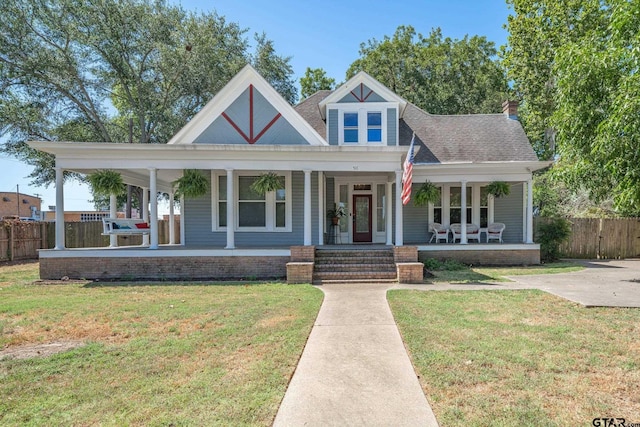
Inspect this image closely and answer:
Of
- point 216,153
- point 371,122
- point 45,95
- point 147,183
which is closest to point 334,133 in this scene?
point 371,122

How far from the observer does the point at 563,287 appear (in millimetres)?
8586

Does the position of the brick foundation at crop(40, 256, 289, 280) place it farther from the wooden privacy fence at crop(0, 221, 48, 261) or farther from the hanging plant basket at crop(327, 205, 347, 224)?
the wooden privacy fence at crop(0, 221, 48, 261)

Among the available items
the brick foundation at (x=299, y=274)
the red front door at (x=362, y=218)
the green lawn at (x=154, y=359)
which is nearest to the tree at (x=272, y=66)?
the red front door at (x=362, y=218)

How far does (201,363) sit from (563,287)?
8631 millimetres

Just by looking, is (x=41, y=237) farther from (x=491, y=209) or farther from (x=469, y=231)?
(x=491, y=209)

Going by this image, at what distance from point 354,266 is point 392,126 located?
631cm

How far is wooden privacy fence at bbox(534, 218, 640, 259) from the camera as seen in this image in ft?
51.3

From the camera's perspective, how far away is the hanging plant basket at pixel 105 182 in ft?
35.9

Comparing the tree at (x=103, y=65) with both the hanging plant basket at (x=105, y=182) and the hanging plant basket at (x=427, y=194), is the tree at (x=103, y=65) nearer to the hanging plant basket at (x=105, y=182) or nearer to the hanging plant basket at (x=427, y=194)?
the hanging plant basket at (x=105, y=182)

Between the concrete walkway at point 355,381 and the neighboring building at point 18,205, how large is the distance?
176 ft

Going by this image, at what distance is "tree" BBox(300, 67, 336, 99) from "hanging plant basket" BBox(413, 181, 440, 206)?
18.7 metres

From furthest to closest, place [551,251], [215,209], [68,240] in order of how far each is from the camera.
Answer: [68,240] < [551,251] < [215,209]

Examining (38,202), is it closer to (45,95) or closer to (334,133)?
(45,95)

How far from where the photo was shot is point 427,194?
42.8ft
